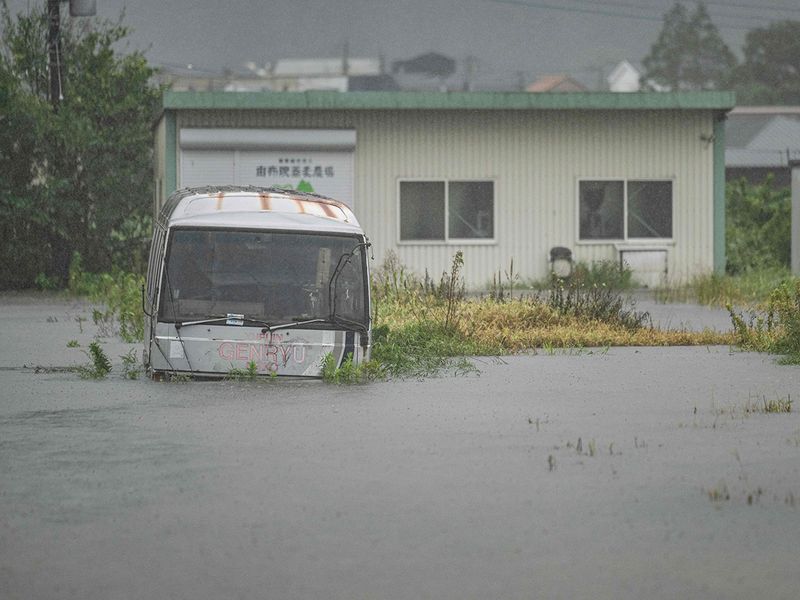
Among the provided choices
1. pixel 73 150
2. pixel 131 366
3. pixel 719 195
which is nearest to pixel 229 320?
pixel 131 366

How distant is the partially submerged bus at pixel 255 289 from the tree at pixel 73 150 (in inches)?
710

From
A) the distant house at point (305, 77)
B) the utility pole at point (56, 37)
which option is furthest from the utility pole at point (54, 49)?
the distant house at point (305, 77)

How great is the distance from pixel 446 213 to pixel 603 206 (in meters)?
3.33

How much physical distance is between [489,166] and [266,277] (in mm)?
18168

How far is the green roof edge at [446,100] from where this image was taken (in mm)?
32062

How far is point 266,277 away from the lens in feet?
50.8

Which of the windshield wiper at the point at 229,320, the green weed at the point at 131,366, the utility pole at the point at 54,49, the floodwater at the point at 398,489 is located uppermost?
the utility pole at the point at 54,49

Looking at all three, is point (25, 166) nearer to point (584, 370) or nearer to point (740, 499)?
point (584, 370)

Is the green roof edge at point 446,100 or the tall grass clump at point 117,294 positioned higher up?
the green roof edge at point 446,100

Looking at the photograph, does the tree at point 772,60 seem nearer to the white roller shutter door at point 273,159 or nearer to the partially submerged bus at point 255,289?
the white roller shutter door at point 273,159

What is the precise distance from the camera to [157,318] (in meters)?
15.0

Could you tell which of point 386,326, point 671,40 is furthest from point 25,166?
point 671,40

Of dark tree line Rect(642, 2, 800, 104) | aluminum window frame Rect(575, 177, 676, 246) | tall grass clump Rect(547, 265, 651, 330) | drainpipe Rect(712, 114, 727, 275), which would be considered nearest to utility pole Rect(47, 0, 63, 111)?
aluminum window frame Rect(575, 177, 676, 246)

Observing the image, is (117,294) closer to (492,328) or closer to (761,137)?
(492,328)
